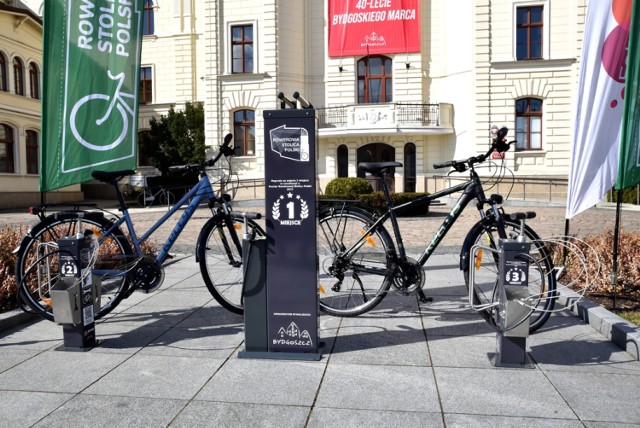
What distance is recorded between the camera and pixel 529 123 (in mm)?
28203

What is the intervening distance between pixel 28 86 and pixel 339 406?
30.3 meters

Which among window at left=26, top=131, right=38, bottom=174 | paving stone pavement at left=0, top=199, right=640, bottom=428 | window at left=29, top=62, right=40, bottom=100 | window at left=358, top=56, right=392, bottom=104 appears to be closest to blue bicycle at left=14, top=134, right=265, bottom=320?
paving stone pavement at left=0, top=199, right=640, bottom=428

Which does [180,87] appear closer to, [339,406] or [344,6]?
[344,6]

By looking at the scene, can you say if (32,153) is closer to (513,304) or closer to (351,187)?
(351,187)

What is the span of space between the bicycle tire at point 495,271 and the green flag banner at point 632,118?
4.26ft

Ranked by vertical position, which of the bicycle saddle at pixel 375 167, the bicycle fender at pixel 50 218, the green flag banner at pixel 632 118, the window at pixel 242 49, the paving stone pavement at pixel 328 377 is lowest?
the paving stone pavement at pixel 328 377

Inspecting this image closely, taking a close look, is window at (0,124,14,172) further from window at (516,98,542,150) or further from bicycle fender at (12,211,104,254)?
bicycle fender at (12,211,104,254)

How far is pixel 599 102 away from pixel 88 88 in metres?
5.06

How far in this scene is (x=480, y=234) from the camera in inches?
191

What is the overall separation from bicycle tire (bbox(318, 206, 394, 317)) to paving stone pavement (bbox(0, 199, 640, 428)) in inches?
7.3

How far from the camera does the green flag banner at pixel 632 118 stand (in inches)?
198

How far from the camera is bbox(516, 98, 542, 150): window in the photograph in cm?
2811

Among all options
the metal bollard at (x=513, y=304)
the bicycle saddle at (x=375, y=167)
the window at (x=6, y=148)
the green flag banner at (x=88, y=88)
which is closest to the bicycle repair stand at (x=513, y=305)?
the metal bollard at (x=513, y=304)

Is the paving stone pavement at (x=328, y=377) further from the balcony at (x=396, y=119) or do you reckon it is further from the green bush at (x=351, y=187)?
the balcony at (x=396, y=119)
